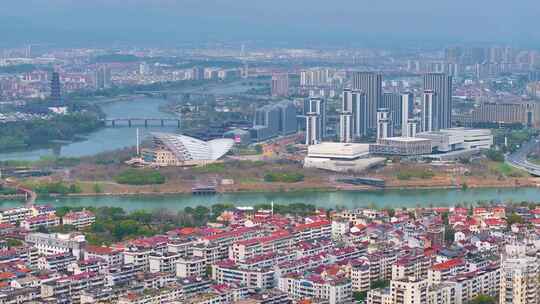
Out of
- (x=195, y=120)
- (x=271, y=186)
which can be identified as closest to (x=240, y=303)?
(x=271, y=186)

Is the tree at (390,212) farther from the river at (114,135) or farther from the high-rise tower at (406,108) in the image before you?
the high-rise tower at (406,108)

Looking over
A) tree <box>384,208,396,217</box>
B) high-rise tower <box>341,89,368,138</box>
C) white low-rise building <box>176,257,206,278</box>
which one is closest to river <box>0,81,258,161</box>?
high-rise tower <box>341,89,368,138</box>

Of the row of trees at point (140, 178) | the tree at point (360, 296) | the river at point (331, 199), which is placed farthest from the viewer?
the row of trees at point (140, 178)

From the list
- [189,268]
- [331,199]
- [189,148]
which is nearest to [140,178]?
[189,148]

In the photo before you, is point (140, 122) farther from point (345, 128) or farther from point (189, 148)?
point (189, 148)

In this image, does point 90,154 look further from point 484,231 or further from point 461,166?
point 484,231

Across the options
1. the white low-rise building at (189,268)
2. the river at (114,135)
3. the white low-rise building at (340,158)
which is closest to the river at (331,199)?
the white low-rise building at (340,158)
